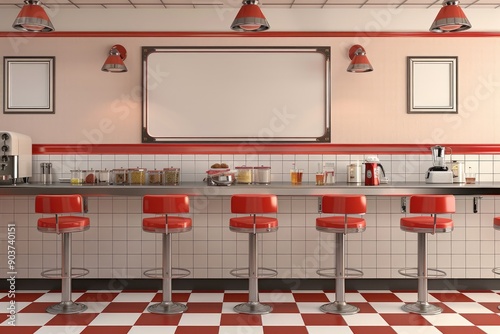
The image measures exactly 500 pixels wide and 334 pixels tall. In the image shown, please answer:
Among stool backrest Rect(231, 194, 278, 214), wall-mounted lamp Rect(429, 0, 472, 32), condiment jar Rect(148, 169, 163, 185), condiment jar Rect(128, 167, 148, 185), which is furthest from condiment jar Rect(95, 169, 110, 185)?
wall-mounted lamp Rect(429, 0, 472, 32)

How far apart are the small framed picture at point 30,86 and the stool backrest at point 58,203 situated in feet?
5.13

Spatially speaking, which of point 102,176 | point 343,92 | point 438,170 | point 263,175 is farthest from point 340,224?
point 102,176

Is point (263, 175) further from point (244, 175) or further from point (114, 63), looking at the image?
point (114, 63)

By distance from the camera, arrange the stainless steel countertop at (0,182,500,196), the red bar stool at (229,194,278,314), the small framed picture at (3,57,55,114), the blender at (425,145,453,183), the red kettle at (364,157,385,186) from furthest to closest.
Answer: the small framed picture at (3,57,55,114) < the blender at (425,145,453,183) < the red kettle at (364,157,385,186) < the stainless steel countertop at (0,182,500,196) < the red bar stool at (229,194,278,314)

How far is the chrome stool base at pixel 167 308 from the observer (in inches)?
203

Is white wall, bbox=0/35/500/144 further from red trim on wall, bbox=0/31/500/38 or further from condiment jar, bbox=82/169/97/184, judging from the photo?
condiment jar, bbox=82/169/97/184

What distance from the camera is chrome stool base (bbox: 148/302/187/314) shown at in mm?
5152

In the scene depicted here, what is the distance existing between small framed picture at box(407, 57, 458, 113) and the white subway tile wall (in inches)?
40.6

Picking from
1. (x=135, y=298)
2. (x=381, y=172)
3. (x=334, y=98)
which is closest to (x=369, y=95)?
(x=334, y=98)

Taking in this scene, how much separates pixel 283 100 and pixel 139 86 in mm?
1571

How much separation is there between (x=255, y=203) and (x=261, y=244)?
1341mm

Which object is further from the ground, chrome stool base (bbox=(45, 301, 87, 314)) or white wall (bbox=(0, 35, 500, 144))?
white wall (bbox=(0, 35, 500, 144))

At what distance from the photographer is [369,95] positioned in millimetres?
6277

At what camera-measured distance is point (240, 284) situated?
20.0 feet
